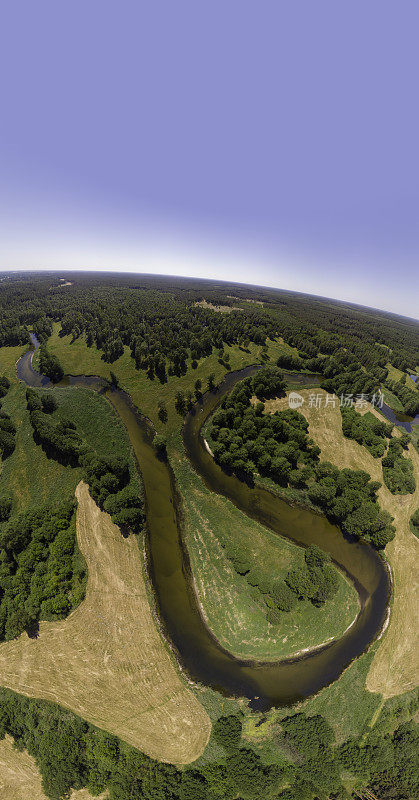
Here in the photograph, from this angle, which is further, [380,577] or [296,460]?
[296,460]

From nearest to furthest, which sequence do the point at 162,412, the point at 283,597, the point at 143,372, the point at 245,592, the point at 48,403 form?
the point at 283,597 < the point at 245,592 < the point at 48,403 < the point at 162,412 < the point at 143,372

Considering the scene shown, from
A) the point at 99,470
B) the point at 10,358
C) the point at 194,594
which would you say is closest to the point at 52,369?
the point at 10,358

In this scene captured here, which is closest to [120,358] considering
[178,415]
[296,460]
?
[178,415]

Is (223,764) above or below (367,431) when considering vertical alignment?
below

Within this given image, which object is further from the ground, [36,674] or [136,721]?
[36,674]

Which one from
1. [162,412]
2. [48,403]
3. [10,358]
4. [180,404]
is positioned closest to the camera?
[48,403]

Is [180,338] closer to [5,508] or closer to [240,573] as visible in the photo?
[5,508]

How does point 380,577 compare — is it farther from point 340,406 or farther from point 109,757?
point 109,757
